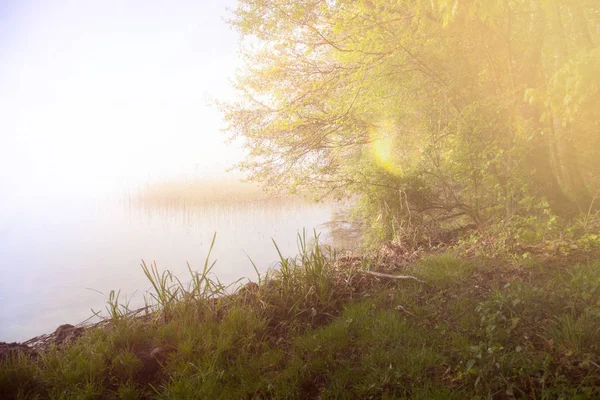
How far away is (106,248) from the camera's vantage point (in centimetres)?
1100

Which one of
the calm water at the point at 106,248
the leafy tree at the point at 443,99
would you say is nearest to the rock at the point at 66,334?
the calm water at the point at 106,248

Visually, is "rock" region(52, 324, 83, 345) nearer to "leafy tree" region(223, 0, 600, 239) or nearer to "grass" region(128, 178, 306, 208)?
"leafy tree" region(223, 0, 600, 239)

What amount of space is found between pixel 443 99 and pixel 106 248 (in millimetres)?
10407

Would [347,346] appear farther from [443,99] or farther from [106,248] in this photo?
[106,248]

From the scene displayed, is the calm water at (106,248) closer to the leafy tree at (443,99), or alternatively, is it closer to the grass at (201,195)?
the grass at (201,195)

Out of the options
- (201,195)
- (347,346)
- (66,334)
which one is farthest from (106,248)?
(347,346)

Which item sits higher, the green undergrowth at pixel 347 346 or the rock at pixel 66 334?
the green undergrowth at pixel 347 346

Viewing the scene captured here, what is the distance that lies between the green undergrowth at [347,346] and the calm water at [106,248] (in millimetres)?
3047

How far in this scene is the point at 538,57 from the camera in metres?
7.25

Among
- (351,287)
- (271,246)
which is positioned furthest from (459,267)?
(271,246)

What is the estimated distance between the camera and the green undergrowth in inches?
103

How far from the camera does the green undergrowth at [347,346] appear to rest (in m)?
2.61

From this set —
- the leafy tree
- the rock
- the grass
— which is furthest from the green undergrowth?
the grass

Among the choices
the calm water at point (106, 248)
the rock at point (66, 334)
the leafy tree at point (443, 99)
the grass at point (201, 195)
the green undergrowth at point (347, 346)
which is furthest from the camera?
the grass at point (201, 195)
